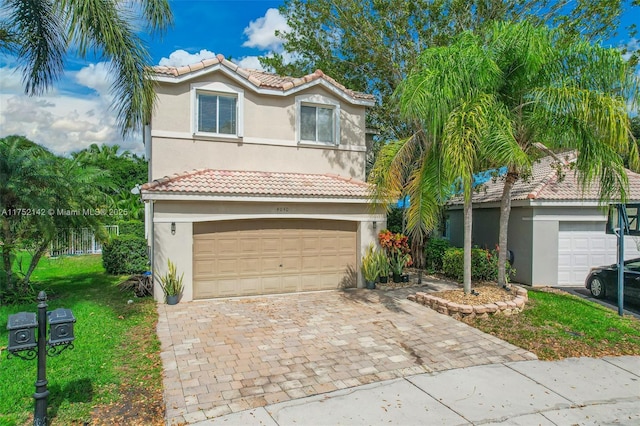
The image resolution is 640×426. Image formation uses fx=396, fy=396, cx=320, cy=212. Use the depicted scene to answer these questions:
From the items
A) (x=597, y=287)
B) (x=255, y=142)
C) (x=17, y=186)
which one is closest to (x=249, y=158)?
(x=255, y=142)

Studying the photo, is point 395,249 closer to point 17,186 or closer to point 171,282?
point 171,282

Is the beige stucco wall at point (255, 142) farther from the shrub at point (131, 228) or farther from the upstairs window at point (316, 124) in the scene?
the shrub at point (131, 228)

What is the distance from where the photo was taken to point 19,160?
10.3m

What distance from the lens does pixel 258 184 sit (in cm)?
1259

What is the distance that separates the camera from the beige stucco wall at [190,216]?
11.2 m

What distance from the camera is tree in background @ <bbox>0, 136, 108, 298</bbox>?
10.3 meters

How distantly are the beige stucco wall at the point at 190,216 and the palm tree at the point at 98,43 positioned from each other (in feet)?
10.3

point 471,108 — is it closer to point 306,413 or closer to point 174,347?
point 306,413

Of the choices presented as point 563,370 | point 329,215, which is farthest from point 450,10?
point 563,370

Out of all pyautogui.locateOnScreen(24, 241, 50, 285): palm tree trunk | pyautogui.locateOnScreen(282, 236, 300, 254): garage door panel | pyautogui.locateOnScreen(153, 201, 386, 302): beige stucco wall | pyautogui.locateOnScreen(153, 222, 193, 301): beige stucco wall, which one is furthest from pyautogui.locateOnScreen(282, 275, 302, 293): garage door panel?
pyautogui.locateOnScreen(24, 241, 50, 285): palm tree trunk

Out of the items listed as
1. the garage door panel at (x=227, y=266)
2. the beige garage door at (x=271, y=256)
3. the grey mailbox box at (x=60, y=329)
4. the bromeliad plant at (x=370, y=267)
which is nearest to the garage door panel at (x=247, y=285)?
the beige garage door at (x=271, y=256)

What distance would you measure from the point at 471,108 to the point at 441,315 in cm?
510

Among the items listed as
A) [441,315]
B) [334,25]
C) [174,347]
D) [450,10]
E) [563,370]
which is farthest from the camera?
[334,25]

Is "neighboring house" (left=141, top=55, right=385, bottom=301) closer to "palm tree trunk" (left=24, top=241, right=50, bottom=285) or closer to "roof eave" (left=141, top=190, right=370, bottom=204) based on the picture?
"roof eave" (left=141, top=190, right=370, bottom=204)
